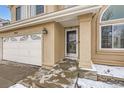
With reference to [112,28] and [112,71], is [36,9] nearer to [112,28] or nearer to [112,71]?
[112,28]

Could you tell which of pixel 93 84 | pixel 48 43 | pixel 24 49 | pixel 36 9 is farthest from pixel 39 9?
pixel 93 84

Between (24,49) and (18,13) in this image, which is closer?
(24,49)

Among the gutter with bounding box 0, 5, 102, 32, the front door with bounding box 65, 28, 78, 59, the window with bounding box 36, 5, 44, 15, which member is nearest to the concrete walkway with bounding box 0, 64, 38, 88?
the front door with bounding box 65, 28, 78, 59

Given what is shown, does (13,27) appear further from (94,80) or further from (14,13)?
(94,80)

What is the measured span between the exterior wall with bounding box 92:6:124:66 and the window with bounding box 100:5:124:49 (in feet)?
0.90

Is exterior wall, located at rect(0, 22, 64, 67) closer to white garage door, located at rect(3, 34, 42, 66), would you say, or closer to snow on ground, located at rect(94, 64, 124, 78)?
white garage door, located at rect(3, 34, 42, 66)

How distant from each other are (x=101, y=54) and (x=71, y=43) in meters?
1.96

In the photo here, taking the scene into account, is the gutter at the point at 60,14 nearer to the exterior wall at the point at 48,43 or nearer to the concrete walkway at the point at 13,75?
the exterior wall at the point at 48,43

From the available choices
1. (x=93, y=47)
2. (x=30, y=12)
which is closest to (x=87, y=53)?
(x=93, y=47)

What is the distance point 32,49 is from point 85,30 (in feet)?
13.0

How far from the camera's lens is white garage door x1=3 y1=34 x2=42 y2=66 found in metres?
7.81

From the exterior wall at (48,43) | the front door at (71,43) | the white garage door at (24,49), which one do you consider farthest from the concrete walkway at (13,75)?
the front door at (71,43)

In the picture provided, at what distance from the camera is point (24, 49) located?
874 cm

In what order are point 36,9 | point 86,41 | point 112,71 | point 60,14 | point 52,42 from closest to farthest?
point 112,71
point 86,41
point 60,14
point 52,42
point 36,9
